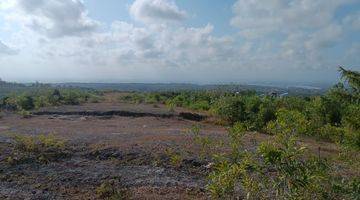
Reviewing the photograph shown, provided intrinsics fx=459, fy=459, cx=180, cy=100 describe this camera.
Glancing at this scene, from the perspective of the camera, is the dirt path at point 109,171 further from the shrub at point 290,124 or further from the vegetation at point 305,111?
the shrub at point 290,124

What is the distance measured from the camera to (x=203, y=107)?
3045cm

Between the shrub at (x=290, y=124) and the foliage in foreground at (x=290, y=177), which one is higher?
the shrub at (x=290, y=124)

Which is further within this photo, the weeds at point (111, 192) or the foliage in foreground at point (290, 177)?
the weeds at point (111, 192)

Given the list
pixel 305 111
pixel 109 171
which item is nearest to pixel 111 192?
pixel 109 171

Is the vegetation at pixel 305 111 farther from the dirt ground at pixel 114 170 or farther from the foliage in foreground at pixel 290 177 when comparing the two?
the dirt ground at pixel 114 170

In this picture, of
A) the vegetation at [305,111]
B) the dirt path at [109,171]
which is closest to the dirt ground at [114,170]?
the dirt path at [109,171]

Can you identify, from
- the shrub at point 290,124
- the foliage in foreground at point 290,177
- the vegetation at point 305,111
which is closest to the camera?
the foliage in foreground at point 290,177

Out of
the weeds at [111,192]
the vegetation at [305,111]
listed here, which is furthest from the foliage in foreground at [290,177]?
the weeds at [111,192]

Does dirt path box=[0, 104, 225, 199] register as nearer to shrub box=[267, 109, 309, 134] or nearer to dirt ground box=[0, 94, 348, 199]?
dirt ground box=[0, 94, 348, 199]

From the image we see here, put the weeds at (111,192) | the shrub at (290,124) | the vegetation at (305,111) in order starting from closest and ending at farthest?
1. the shrub at (290,124)
2. the vegetation at (305,111)
3. the weeds at (111,192)

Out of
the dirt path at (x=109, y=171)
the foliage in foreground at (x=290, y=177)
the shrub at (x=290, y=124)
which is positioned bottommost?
the dirt path at (x=109, y=171)

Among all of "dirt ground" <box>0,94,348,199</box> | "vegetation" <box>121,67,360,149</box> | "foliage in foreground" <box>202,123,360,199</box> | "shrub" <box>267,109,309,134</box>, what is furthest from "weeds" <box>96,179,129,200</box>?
"shrub" <box>267,109,309,134</box>

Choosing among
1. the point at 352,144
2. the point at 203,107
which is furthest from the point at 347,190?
the point at 203,107

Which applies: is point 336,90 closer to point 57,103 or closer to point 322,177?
point 322,177
